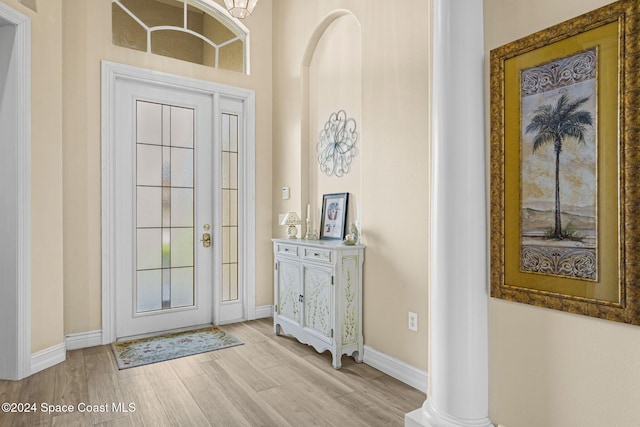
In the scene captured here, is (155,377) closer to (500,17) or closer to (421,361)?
(421,361)

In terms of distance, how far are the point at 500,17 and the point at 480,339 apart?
139 cm

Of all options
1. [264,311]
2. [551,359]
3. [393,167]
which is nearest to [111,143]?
[264,311]

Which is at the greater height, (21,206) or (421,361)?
(21,206)

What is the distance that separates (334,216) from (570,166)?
2.15m

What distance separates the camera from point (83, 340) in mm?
3256

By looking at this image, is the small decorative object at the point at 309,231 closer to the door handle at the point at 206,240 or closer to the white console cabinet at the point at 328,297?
the white console cabinet at the point at 328,297

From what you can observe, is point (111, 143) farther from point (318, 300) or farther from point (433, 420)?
point (433, 420)

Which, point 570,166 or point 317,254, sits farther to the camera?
point 317,254

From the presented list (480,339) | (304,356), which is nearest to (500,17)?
(480,339)

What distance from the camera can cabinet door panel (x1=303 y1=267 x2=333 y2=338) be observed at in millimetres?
2898

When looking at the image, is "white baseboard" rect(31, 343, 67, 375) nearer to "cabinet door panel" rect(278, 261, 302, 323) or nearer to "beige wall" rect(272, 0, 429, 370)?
"cabinet door panel" rect(278, 261, 302, 323)

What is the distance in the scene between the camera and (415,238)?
2566 mm

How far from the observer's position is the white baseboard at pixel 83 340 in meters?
3.19

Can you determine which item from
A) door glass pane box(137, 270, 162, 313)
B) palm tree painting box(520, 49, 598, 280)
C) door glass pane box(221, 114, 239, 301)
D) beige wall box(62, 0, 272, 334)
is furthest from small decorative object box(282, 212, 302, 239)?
palm tree painting box(520, 49, 598, 280)
